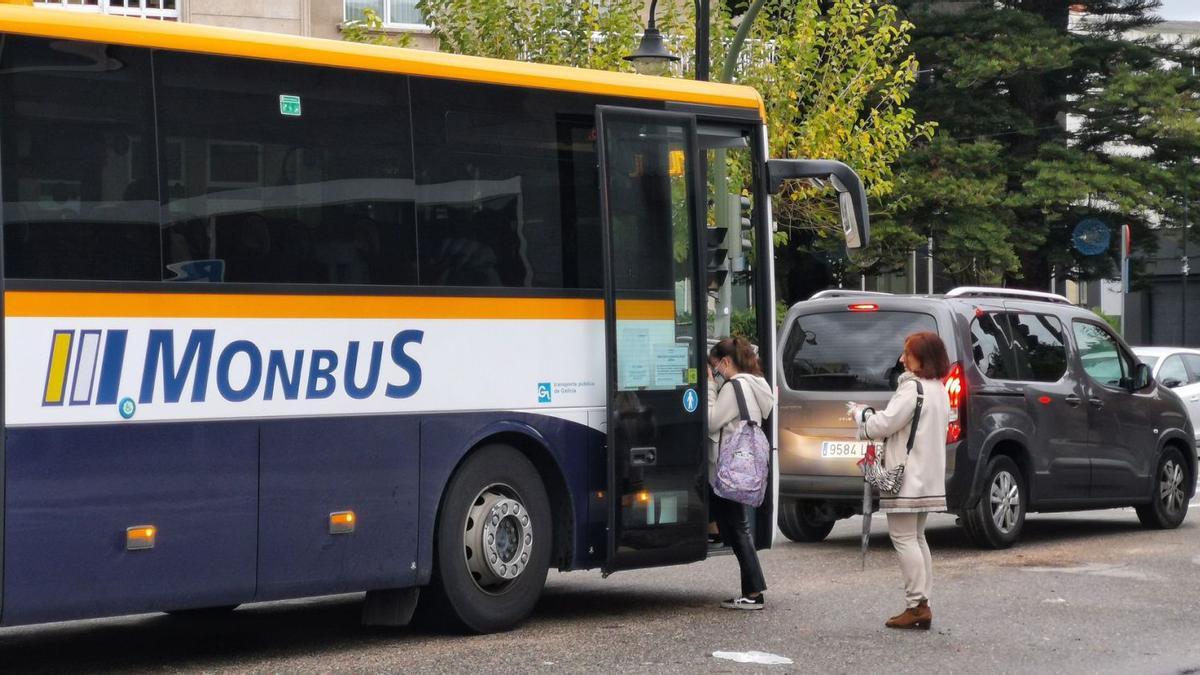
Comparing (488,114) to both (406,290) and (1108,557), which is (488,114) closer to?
(406,290)

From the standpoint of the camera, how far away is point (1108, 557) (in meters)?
14.3

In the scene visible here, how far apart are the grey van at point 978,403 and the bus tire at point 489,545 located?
180 inches

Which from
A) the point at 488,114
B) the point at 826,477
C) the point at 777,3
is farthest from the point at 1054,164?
the point at 488,114

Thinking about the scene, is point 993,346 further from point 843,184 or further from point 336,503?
point 336,503


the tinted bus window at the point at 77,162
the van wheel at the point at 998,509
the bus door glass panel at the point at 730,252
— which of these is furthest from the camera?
the van wheel at the point at 998,509

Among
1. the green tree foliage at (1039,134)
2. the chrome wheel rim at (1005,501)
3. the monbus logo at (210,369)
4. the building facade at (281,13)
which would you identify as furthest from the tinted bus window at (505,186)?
the green tree foliage at (1039,134)

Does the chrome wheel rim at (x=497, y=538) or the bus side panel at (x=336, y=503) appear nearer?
the bus side panel at (x=336, y=503)

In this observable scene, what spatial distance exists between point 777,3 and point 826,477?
13265 mm

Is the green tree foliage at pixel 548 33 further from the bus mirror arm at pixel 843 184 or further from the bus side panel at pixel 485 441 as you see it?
the bus side panel at pixel 485 441

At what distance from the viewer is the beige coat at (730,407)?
11.1 meters

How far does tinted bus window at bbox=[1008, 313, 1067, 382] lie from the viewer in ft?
49.1

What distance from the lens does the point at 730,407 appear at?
1106cm

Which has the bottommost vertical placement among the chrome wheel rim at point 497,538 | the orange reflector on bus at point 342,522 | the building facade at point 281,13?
the chrome wheel rim at point 497,538

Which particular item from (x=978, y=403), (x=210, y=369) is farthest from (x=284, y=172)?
(x=978, y=403)
